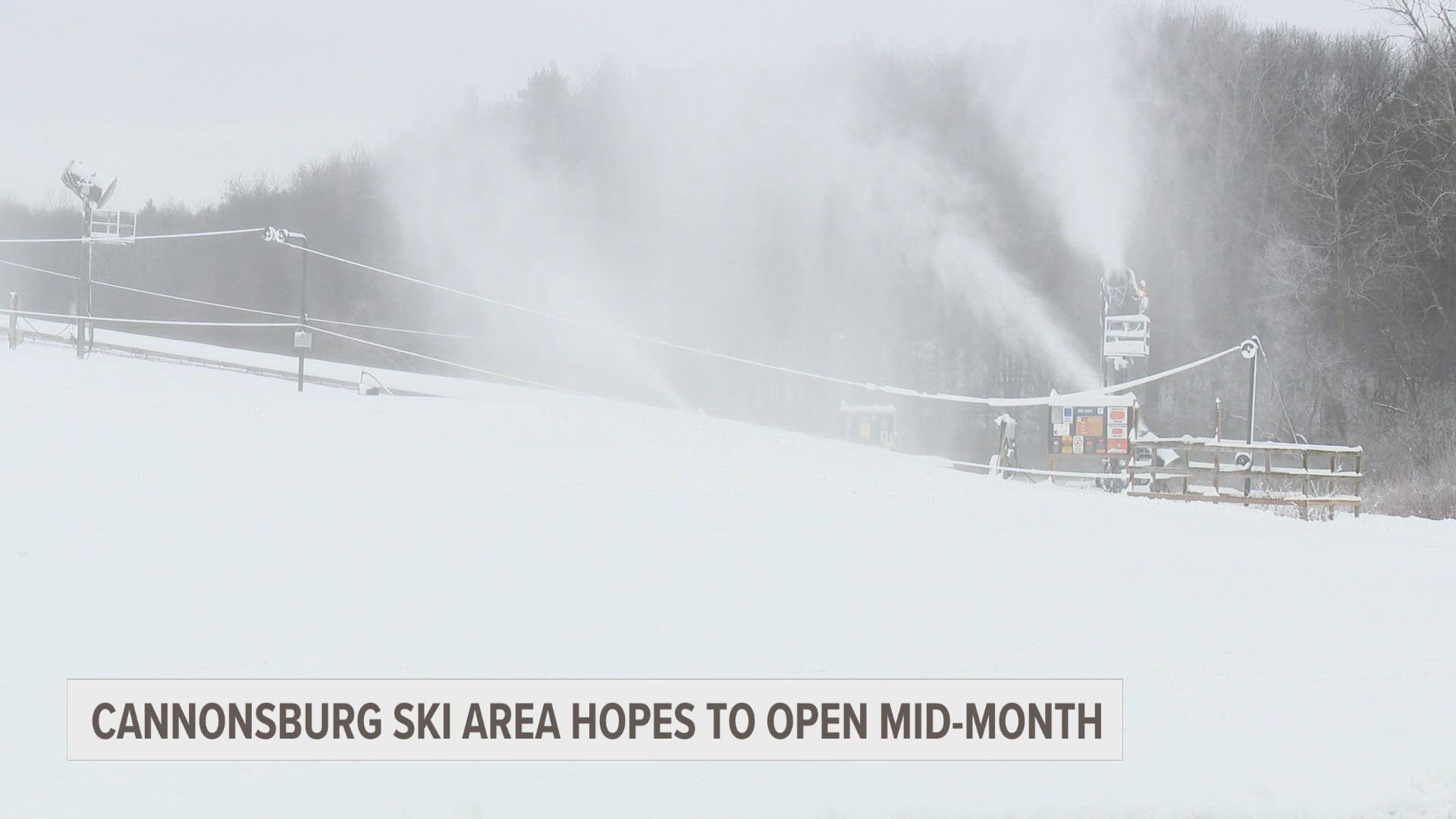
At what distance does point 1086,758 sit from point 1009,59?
3583 cm

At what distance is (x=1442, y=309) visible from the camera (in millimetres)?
29938

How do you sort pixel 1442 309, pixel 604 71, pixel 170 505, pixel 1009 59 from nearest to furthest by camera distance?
pixel 170 505, pixel 1442 309, pixel 1009 59, pixel 604 71

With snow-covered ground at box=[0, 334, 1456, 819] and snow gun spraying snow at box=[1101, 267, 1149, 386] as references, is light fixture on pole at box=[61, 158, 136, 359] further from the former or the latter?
snow gun spraying snow at box=[1101, 267, 1149, 386]

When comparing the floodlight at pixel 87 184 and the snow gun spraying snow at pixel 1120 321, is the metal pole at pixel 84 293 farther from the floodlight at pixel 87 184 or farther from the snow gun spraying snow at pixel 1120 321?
the snow gun spraying snow at pixel 1120 321

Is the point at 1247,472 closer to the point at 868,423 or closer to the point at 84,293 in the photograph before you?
the point at 868,423

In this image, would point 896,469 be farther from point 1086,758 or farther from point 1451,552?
point 1086,758

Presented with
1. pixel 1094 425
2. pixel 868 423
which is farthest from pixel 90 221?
pixel 1094 425

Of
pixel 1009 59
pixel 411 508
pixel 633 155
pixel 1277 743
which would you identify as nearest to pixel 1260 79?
pixel 1009 59
